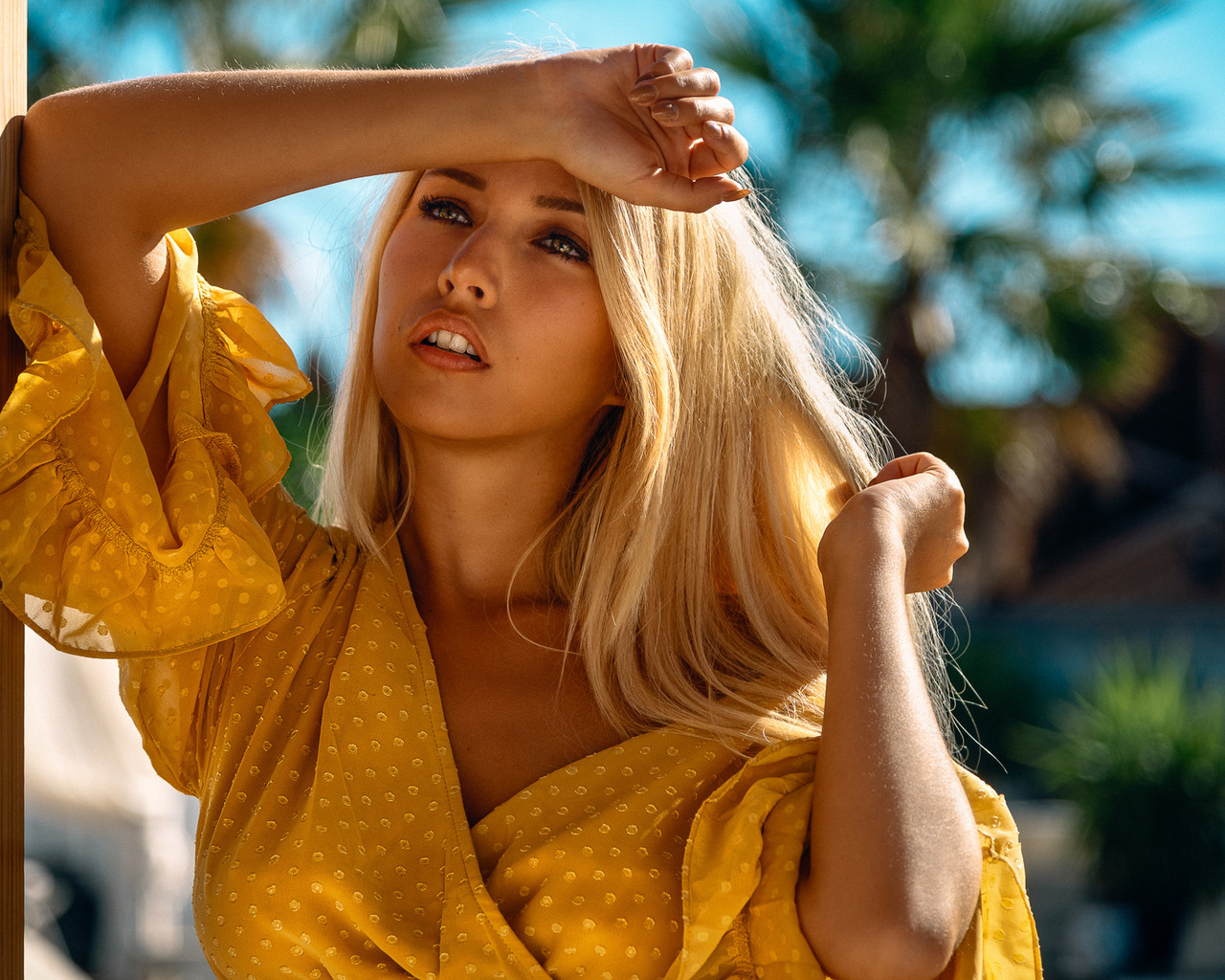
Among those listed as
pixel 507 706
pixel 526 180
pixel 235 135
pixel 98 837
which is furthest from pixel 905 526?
pixel 98 837

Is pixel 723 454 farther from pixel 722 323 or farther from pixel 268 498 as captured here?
pixel 268 498

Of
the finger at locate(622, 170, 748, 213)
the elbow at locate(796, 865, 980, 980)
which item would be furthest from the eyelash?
the elbow at locate(796, 865, 980, 980)

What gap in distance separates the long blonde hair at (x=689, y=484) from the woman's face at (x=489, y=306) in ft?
0.18

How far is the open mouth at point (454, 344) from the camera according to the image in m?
1.73

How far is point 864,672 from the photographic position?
5.01ft

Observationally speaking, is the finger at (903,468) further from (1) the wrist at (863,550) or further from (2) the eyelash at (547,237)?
(2) the eyelash at (547,237)

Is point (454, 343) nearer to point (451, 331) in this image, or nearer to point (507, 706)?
point (451, 331)

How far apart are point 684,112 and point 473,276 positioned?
40 cm

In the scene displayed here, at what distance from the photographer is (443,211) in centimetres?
185

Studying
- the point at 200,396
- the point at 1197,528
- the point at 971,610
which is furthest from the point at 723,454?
the point at 1197,528

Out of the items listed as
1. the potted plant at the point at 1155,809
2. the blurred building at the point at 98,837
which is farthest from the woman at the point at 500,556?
the potted plant at the point at 1155,809

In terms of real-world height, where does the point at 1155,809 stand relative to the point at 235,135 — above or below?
below

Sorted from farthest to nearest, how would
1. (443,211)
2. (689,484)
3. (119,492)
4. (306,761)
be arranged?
(689,484)
(443,211)
(306,761)
(119,492)

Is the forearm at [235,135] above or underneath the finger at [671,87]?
underneath
